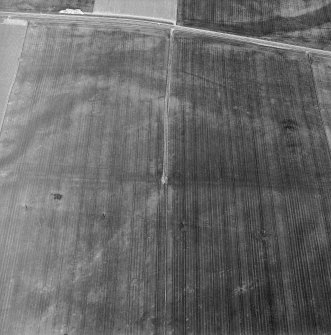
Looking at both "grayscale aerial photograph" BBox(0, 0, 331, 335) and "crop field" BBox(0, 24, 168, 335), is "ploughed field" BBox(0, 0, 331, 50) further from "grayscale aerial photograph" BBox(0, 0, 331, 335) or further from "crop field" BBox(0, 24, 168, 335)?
"crop field" BBox(0, 24, 168, 335)

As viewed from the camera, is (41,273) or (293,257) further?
(293,257)

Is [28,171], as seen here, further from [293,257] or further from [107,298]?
[293,257]

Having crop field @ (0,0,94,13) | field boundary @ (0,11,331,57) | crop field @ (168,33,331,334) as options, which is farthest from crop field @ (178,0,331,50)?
crop field @ (0,0,94,13)

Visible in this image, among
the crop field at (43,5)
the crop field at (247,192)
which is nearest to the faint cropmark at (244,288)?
the crop field at (247,192)

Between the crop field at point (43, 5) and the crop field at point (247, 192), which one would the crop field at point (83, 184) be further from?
the crop field at point (43, 5)

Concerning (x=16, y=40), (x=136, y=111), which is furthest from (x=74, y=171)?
(x=16, y=40)
